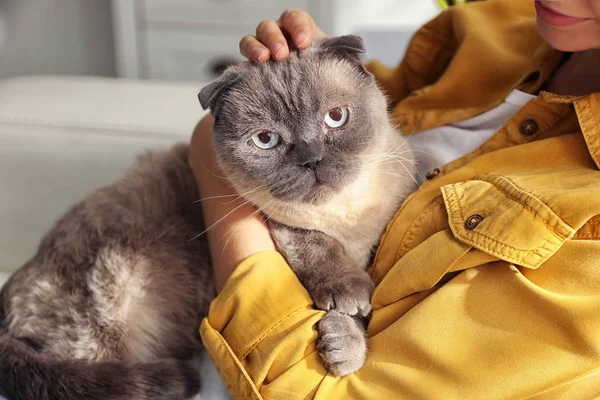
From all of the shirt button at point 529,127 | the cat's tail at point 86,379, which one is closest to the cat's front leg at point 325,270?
the cat's tail at point 86,379

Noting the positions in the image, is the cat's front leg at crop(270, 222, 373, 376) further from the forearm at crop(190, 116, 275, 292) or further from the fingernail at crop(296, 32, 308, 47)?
the fingernail at crop(296, 32, 308, 47)

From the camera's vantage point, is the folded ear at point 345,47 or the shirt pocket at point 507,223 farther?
the folded ear at point 345,47

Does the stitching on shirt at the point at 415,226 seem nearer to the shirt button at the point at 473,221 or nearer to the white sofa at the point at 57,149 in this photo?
the shirt button at the point at 473,221

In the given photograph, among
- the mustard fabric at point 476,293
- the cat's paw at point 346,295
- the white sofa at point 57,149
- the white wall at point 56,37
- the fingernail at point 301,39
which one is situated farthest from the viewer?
the white wall at point 56,37

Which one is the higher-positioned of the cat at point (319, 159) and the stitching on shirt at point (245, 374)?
the cat at point (319, 159)

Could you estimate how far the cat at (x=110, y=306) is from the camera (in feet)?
3.07

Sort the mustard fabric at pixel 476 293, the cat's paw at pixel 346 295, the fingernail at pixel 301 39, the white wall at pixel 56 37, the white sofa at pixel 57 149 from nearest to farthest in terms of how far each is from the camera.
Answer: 1. the mustard fabric at pixel 476 293
2. the cat's paw at pixel 346 295
3. the fingernail at pixel 301 39
4. the white sofa at pixel 57 149
5. the white wall at pixel 56 37

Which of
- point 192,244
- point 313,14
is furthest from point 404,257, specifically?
point 313,14

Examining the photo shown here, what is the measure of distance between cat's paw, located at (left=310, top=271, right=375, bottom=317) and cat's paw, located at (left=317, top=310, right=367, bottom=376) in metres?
0.03

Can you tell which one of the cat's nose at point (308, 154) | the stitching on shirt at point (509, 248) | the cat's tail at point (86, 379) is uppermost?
the cat's nose at point (308, 154)

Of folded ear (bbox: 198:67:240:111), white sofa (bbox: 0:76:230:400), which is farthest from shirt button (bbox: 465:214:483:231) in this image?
white sofa (bbox: 0:76:230:400)

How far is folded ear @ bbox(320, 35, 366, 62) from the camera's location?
99 cm

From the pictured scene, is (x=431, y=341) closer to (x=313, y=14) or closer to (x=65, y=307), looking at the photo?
(x=65, y=307)

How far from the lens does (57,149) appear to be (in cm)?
142
